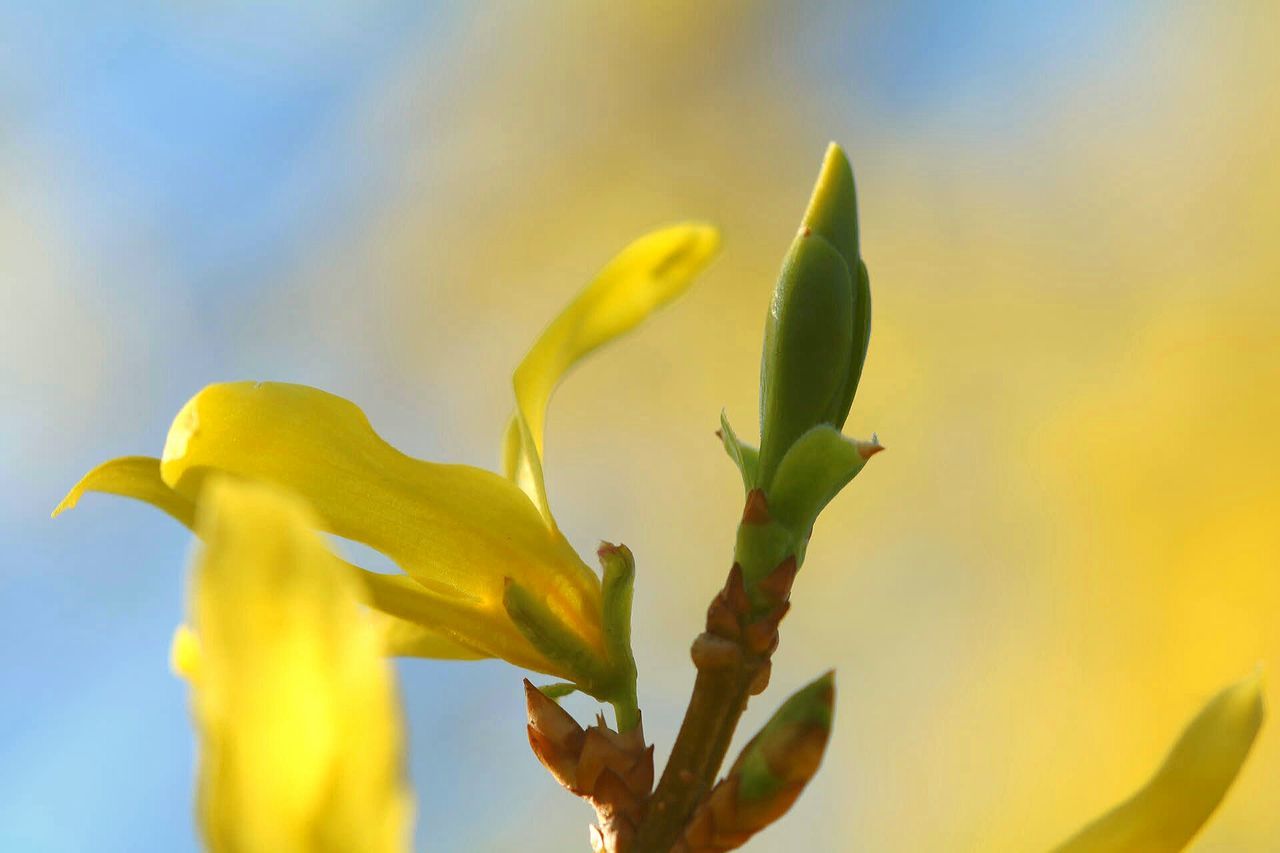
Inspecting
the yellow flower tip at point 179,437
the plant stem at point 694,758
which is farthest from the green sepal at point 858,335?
the yellow flower tip at point 179,437

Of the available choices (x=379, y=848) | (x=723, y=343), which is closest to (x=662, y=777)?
(x=379, y=848)

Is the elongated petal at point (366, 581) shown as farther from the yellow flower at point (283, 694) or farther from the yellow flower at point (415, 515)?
the yellow flower at point (283, 694)

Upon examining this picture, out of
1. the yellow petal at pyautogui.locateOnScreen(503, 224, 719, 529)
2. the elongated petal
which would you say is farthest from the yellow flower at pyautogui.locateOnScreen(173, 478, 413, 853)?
the yellow petal at pyautogui.locateOnScreen(503, 224, 719, 529)

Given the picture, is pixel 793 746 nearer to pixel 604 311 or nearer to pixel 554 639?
pixel 554 639

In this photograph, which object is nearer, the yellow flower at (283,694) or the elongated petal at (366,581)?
the yellow flower at (283,694)

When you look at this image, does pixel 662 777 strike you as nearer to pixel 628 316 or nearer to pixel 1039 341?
pixel 628 316

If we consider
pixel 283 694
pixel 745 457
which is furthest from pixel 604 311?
pixel 283 694
